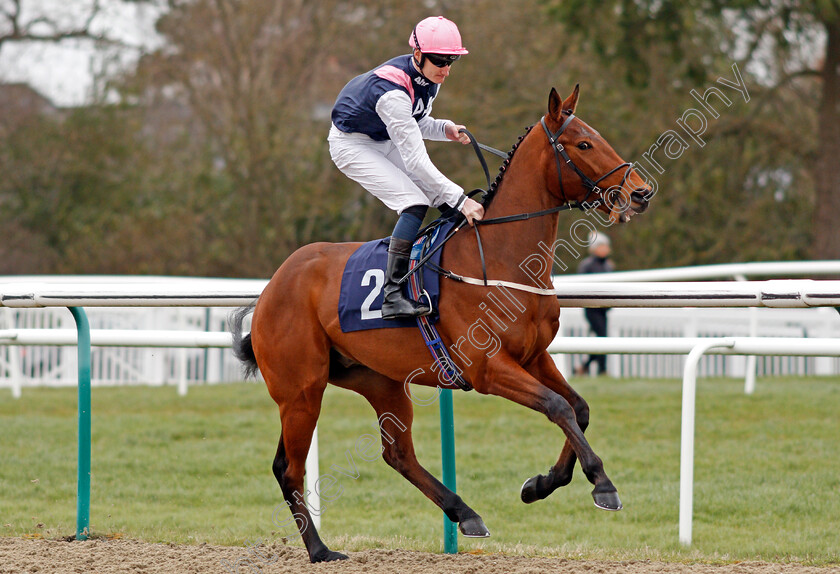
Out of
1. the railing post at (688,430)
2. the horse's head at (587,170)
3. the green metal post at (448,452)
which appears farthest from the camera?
the green metal post at (448,452)

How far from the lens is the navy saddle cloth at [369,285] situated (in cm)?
415

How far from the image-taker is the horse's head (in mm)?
3818

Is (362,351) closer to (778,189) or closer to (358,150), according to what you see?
(358,150)

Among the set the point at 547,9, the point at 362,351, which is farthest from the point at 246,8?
the point at 362,351

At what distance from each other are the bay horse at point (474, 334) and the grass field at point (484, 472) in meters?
0.63

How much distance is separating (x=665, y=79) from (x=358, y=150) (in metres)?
12.2

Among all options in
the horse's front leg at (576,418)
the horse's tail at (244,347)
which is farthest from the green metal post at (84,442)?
the horse's front leg at (576,418)

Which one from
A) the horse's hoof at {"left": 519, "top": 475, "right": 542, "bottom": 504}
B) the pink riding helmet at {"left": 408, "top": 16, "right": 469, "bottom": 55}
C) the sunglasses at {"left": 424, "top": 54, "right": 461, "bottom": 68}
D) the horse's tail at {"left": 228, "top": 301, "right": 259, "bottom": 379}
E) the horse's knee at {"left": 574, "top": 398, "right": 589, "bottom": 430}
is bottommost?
the horse's hoof at {"left": 519, "top": 475, "right": 542, "bottom": 504}

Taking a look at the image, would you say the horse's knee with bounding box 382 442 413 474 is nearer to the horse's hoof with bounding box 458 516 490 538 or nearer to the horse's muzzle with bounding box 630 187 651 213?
the horse's hoof with bounding box 458 516 490 538

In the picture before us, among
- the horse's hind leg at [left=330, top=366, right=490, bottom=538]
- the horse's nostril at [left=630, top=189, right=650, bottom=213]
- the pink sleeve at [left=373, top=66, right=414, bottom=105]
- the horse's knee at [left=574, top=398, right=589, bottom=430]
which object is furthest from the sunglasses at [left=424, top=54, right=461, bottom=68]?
the horse's knee at [left=574, top=398, right=589, bottom=430]

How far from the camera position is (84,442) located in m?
4.86

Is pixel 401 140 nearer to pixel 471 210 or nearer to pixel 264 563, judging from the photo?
pixel 471 210

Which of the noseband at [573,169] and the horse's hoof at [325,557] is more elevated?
the noseband at [573,169]

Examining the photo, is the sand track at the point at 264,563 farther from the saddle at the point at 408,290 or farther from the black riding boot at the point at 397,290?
the black riding boot at the point at 397,290
